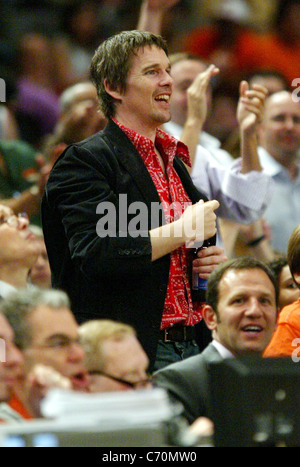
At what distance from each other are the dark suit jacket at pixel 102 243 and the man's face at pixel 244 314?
0.30 meters

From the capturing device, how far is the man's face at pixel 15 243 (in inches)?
154

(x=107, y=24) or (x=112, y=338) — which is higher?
(x=107, y=24)

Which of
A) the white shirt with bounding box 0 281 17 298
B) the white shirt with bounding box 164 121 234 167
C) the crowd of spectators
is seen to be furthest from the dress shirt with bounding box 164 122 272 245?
the white shirt with bounding box 0 281 17 298

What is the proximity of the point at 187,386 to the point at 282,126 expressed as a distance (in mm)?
2482

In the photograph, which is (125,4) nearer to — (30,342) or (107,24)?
(107,24)

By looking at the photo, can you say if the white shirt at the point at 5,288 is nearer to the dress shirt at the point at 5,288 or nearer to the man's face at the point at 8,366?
the dress shirt at the point at 5,288

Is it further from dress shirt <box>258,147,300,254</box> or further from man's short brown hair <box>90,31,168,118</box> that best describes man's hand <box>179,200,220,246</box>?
dress shirt <box>258,147,300,254</box>

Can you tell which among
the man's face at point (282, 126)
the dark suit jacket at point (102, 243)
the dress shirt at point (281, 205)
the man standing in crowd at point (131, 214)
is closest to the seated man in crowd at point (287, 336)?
the man standing in crowd at point (131, 214)

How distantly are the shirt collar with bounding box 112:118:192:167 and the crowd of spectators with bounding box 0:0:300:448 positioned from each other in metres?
0.38

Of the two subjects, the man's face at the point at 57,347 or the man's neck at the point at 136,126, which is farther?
the man's neck at the point at 136,126

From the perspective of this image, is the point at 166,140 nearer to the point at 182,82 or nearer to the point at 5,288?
the point at 5,288

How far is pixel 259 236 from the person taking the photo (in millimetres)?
4945

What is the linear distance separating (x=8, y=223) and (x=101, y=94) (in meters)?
0.83
